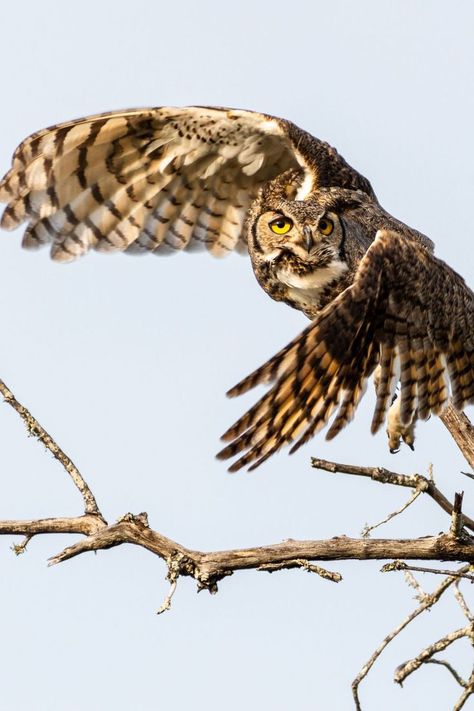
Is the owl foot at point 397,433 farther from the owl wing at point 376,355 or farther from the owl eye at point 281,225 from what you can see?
the owl eye at point 281,225

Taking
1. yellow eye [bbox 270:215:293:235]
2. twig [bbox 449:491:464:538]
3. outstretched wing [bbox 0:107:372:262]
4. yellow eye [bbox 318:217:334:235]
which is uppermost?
outstretched wing [bbox 0:107:372:262]

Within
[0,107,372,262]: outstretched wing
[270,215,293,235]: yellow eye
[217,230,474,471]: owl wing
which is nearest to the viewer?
[217,230,474,471]: owl wing

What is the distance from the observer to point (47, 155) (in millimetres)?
6516

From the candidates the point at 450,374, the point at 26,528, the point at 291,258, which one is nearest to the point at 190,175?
the point at 291,258

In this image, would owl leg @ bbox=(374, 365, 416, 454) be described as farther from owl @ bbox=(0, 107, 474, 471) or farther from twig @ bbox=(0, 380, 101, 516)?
twig @ bbox=(0, 380, 101, 516)

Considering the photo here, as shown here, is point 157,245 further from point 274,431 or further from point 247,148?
point 274,431

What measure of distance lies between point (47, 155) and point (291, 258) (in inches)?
56.8

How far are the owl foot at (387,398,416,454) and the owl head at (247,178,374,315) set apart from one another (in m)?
0.69

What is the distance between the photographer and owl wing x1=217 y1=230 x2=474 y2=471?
477 cm

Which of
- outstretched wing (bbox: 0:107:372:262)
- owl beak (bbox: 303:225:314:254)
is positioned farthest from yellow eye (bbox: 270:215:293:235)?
outstretched wing (bbox: 0:107:372:262)

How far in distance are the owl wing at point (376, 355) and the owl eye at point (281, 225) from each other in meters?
0.95

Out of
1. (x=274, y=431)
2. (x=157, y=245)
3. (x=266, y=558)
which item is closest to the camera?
(x=266, y=558)

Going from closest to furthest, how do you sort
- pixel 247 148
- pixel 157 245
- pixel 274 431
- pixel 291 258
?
1. pixel 274 431
2. pixel 291 258
3. pixel 247 148
4. pixel 157 245

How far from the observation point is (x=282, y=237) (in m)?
6.21
